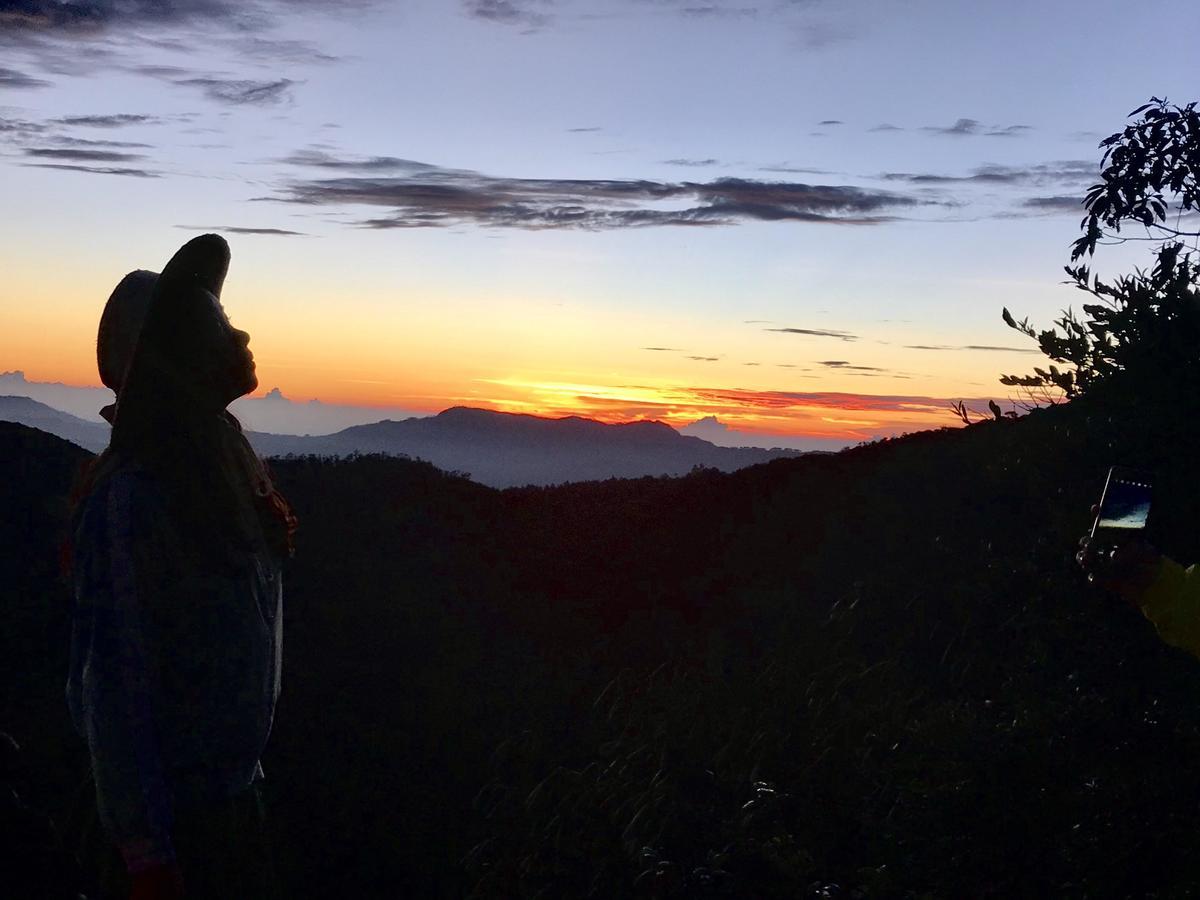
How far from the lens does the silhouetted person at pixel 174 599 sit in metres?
2.69

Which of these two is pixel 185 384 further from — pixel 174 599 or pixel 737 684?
pixel 737 684

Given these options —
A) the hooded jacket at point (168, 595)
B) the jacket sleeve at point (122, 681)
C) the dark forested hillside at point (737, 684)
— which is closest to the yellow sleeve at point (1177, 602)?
the dark forested hillside at point (737, 684)

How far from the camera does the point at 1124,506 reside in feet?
10.0

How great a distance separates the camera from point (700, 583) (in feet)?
34.9

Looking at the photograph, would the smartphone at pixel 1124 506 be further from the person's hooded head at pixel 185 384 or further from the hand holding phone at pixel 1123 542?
the person's hooded head at pixel 185 384

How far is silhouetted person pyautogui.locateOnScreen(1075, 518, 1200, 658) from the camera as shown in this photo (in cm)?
293

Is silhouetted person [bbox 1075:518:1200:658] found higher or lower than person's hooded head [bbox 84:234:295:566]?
lower

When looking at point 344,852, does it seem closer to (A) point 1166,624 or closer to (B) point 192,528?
(B) point 192,528

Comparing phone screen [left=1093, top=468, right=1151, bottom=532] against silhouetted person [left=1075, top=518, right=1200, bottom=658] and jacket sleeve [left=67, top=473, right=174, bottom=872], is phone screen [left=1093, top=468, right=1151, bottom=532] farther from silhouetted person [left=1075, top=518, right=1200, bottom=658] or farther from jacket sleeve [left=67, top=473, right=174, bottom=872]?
jacket sleeve [left=67, top=473, right=174, bottom=872]

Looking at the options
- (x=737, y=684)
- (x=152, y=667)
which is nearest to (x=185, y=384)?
(x=152, y=667)

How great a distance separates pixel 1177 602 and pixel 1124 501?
0.30 meters

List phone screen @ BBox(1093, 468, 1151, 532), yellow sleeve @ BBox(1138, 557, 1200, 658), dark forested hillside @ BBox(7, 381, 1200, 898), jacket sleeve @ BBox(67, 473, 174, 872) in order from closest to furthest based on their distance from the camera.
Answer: jacket sleeve @ BBox(67, 473, 174, 872)
yellow sleeve @ BBox(1138, 557, 1200, 658)
phone screen @ BBox(1093, 468, 1151, 532)
dark forested hillside @ BBox(7, 381, 1200, 898)

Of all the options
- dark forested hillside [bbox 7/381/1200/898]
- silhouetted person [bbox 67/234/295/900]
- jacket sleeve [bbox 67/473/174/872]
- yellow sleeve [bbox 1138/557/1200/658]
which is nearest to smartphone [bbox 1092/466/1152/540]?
yellow sleeve [bbox 1138/557/1200/658]

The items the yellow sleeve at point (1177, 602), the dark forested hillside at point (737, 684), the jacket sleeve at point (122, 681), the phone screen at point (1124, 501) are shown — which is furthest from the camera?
the dark forested hillside at point (737, 684)
